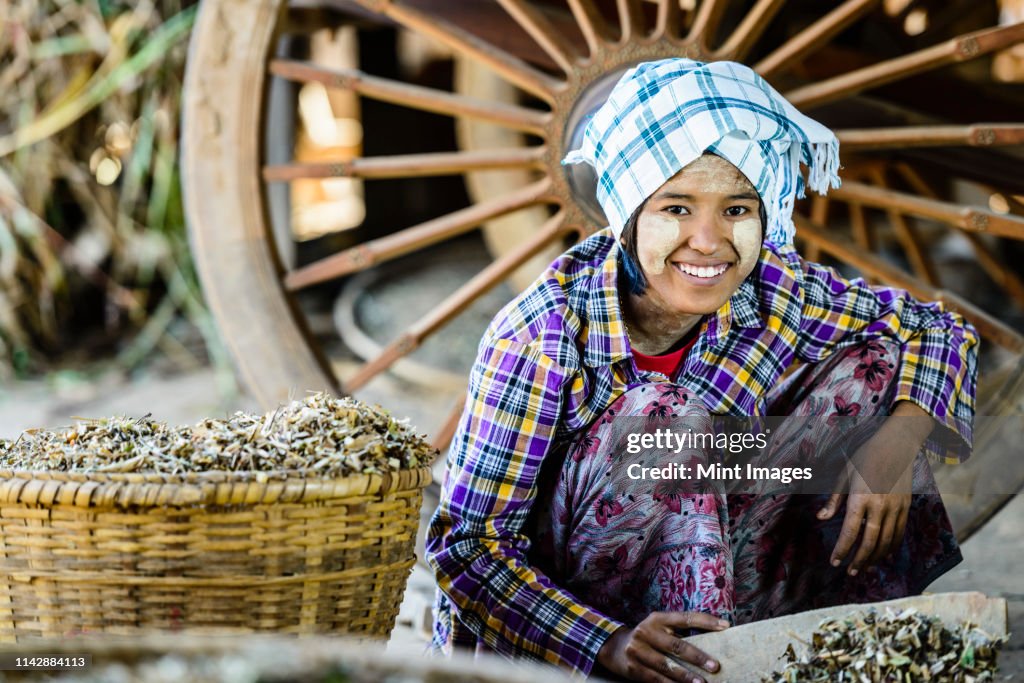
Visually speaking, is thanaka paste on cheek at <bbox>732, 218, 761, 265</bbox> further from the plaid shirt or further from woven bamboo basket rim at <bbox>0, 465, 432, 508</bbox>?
woven bamboo basket rim at <bbox>0, 465, 432, 508</bbox>

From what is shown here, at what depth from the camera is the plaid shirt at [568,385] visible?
1719 millimetres

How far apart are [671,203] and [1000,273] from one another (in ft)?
A: 7.13

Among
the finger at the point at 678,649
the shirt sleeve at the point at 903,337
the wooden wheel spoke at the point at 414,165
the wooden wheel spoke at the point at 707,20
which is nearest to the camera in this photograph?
the finger at the point at 678,649

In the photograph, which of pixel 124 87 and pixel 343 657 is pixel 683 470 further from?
pixel 124 87

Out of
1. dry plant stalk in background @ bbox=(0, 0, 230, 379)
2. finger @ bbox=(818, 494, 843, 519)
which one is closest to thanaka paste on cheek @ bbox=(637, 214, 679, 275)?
finger @ bbox=(818, 494, 843, 519)

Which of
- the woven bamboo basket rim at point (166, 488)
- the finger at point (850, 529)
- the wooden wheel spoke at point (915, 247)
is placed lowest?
the finger at point (850, 529)

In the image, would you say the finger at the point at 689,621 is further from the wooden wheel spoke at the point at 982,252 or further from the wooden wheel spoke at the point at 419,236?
the wooden wheel spoke at the point at 982,252

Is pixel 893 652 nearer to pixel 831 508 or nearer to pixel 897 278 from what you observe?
pixel 831 508

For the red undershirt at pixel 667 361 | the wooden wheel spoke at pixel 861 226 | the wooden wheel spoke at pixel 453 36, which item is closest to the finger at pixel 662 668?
the red undershirt at pixel 667 361

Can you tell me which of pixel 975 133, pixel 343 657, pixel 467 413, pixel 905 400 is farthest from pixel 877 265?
pixel 343 657

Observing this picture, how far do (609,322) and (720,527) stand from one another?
1.20 ft

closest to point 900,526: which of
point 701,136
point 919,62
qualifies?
point 701,136

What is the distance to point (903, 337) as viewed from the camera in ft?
6.62

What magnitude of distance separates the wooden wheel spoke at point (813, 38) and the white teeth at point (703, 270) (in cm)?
69
